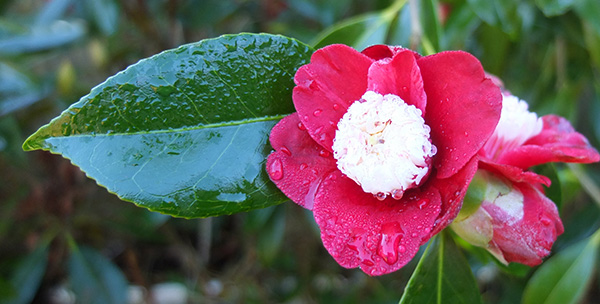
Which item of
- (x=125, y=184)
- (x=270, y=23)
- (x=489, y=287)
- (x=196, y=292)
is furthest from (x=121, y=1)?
(x=489, y=287)

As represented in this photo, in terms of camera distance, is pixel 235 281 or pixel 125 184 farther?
pixel 235 281

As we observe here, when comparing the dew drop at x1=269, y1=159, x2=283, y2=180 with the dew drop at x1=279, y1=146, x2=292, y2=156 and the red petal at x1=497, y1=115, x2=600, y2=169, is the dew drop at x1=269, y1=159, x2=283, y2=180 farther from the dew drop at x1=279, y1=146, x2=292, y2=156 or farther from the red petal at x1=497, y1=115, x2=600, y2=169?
the red petal at x1=497, y1=115, x2=600, y2=169

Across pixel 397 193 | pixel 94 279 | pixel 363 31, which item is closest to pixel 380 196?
pixel 397 193

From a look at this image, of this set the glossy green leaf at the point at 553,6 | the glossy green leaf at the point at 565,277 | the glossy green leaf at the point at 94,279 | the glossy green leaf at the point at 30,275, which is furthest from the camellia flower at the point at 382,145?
the glossy green leaf at the point at 30,275

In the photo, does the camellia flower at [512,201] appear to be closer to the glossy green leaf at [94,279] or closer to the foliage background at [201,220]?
the foliage background at [201,220]

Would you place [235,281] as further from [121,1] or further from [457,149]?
[457,149]

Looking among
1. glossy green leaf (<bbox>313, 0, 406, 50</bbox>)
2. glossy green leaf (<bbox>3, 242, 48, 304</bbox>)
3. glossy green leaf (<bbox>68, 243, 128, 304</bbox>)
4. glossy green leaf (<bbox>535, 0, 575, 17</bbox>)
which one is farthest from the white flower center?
glossy green leaf (<bbox>3, 242, 48, 304</bbox>)
